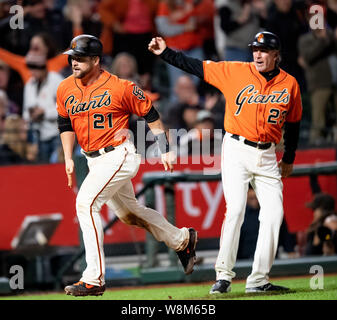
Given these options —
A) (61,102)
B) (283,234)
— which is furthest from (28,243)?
(61,102)

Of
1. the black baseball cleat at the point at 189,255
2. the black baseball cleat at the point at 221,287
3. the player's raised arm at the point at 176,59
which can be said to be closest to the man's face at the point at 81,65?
the player's raised arm at the point at 176,59

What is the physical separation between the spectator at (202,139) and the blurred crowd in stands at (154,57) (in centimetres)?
2

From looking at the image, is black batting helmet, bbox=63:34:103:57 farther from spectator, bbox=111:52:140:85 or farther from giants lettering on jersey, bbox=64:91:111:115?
spectator, bbox=111:52:140:85

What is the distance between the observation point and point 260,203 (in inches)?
256

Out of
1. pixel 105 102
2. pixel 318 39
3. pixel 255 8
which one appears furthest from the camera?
pixel 255 8

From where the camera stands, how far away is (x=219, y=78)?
6.63 m

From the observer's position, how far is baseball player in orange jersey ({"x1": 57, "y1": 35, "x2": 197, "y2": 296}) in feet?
20.3

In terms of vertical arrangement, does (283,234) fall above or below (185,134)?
below

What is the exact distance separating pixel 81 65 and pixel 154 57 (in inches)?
217

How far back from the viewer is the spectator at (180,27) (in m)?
11.6

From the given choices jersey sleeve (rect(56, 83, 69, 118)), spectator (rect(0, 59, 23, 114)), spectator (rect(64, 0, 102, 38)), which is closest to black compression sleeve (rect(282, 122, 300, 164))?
jersey sleeve (rect(56, 83, 69, 118))

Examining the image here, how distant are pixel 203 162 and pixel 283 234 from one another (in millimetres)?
1415

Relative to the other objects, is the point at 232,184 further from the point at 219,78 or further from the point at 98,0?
the point at 98,0

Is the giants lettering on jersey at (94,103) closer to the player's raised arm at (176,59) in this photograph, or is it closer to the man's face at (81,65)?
the man's face at (81,65)
